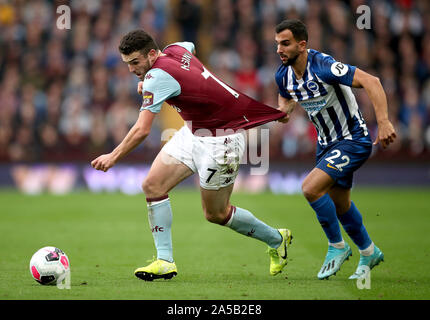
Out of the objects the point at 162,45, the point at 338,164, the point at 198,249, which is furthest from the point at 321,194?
the point at 162,45

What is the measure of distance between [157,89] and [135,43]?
447 mm

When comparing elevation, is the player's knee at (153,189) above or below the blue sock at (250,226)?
above

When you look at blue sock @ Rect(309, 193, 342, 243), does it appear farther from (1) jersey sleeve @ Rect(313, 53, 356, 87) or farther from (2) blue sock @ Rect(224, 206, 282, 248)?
(1) jersey sleeve @ Rect(313, 53, 356, 87)

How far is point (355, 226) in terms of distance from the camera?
6293mm

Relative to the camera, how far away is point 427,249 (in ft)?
26.5

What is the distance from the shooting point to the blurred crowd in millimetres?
16328

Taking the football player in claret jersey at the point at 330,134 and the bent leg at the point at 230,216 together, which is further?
the bent leg at the point at 230,216

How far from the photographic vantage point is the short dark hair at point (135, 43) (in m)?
5.77

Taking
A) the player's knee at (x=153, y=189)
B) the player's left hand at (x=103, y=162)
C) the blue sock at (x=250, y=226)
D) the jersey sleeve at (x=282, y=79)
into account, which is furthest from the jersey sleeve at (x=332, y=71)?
the player's left hand at (x=103, y=162)

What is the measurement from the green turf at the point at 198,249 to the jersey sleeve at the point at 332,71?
178 centimetres

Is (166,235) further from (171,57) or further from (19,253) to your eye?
(19,253)

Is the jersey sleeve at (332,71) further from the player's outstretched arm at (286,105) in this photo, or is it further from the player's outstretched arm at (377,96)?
the player's outstretched arm at (286,105)

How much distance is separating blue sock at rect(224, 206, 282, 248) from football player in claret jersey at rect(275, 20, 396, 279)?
20.0 inches

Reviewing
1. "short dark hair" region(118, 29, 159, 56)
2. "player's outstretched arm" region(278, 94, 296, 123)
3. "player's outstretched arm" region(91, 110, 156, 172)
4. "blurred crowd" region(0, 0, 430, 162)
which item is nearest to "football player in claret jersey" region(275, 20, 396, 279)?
"player's outstretched arm" region(278, 94, 296, 123)
